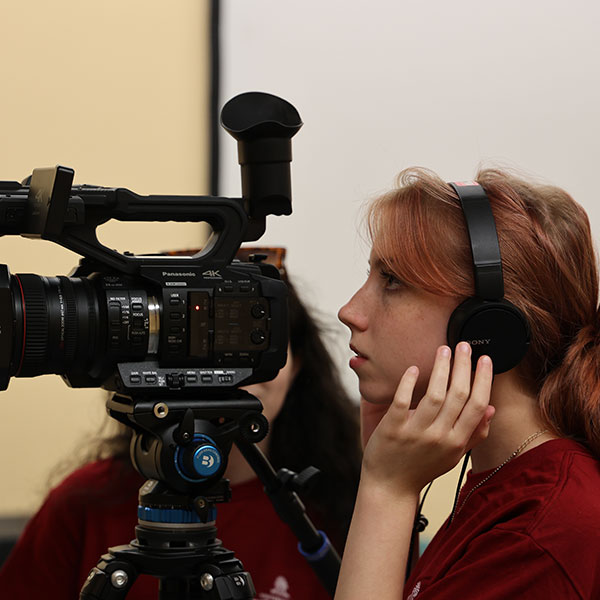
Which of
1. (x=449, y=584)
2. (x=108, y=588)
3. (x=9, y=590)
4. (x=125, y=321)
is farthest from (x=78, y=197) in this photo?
(x=9, y=590)

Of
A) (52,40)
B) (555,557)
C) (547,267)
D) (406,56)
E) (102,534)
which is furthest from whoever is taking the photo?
(406,56)

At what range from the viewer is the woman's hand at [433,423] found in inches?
35.7

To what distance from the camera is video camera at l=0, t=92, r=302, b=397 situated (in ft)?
3.14

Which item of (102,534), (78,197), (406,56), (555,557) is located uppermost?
(406,56)

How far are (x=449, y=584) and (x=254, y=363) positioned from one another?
1.07ft

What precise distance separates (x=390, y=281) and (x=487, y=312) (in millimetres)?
123

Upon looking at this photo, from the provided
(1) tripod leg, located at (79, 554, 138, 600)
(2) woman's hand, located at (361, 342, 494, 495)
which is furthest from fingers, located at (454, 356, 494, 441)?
(1) tripod leg, located at (79, 554, 138, 600)

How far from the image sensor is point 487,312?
2.95 feet

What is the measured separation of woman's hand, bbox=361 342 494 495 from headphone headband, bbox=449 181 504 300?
60 mm

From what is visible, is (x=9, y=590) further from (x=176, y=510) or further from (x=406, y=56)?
(x=406, y=56)

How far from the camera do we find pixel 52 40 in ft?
6.09

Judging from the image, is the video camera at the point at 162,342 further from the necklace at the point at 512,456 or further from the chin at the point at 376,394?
the necklace at the point at 512,456

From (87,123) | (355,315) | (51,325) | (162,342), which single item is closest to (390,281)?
(355,315)

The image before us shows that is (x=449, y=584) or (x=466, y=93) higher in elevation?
(x=466, y=93)
